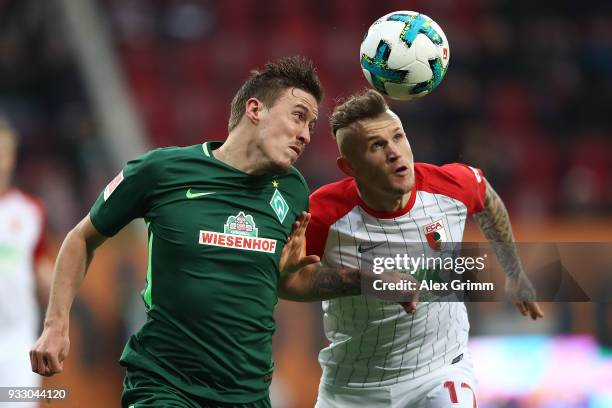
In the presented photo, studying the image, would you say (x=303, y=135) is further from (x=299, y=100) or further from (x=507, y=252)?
(x=507, y=252)

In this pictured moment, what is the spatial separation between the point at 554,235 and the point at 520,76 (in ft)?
12.8

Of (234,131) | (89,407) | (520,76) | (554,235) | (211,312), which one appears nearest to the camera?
(211,312)

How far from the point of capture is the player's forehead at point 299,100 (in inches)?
176

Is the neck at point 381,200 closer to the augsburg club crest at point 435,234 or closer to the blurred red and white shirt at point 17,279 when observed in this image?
the augsburg club crest at point 435,234

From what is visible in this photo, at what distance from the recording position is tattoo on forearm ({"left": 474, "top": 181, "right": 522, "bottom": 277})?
5.12 metres

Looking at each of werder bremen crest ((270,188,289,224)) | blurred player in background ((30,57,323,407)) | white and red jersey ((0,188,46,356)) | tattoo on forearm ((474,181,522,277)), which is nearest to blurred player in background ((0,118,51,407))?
white and red jersey ((0,188,46,356))

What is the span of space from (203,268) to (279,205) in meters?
0.46

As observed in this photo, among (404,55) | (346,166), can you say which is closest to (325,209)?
(346,166)

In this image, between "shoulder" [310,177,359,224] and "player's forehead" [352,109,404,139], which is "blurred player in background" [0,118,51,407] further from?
"player's forehead" [352,109,404,139]

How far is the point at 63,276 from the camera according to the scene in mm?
4215

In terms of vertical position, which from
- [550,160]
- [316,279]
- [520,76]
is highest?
[520,76]

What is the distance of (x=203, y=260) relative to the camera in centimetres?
424

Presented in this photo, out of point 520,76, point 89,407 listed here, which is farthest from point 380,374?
point 520,76

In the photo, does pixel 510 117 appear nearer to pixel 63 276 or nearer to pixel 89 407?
pixel 89 407
